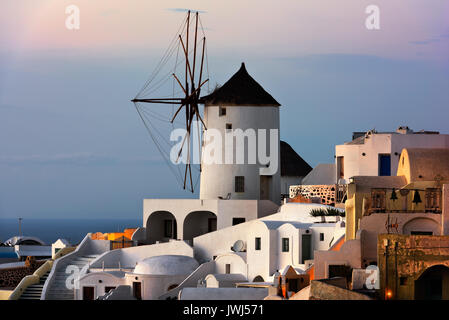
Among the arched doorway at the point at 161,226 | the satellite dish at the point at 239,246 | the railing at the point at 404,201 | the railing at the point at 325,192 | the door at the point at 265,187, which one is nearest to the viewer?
the railing at the point at 404,201

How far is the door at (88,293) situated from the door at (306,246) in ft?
24.8

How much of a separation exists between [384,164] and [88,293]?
1148 centimetres

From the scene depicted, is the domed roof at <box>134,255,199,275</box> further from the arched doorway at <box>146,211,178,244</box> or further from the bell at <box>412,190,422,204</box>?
the bell at <box>412,190,422,204</box>

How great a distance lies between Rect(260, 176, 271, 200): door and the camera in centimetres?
4697

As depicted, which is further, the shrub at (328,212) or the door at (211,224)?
the door at (211,224)

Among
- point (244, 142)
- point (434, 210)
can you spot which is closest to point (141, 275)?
point (244, 142)

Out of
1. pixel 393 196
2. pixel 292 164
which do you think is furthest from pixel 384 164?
pixel 393 196

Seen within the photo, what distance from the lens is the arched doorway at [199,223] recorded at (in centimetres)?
4669

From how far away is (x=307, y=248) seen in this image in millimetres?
39656

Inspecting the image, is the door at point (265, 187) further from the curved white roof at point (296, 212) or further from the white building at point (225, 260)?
the curved white roof at point (296, 212)

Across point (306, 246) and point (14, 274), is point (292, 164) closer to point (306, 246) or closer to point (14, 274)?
point (306, 246)

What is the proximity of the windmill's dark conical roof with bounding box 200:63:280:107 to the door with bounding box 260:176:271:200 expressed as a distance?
284 cm

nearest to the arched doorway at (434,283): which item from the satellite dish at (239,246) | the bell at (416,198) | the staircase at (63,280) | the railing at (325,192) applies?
the bell at (416,198)

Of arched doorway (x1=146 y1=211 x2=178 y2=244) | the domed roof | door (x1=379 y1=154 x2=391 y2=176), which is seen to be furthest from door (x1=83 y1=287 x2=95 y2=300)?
door (x1=379 y1=154 x2=391 y2=176)
